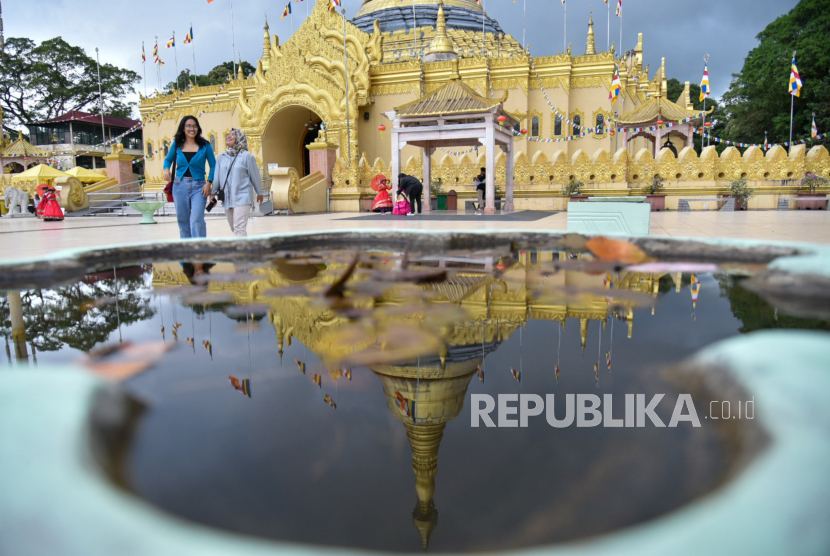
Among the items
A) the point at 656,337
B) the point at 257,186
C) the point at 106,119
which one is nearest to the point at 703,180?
the point at 257,186

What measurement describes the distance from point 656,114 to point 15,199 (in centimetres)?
2033

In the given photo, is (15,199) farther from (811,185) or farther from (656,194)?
(811,185)

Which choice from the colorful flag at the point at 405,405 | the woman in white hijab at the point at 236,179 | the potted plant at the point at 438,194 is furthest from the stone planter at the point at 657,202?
the colorful flag at the point at 405,405

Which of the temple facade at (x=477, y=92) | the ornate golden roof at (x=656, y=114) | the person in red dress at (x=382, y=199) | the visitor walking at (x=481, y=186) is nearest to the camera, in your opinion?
the person in red dress at (x=382, y=199)

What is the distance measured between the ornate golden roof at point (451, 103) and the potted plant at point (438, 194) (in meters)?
2.72

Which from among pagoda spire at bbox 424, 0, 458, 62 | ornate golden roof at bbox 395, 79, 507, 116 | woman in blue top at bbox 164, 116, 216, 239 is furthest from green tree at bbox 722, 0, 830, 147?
woman in blue top at bbox 164, 116, 216, 239

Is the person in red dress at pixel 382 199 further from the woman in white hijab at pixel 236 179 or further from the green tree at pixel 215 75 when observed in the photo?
the green tree at pixel 215 75

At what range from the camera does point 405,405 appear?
1.49 m

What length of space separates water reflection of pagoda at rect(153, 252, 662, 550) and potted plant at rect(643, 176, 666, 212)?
1083 cm

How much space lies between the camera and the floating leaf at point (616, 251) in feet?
10.8

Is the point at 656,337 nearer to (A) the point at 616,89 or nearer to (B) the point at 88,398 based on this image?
(B) the point at 88,398

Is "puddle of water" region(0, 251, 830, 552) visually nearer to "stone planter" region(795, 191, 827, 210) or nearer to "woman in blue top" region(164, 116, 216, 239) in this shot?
"woman in blue top" region(164, 116, 216, 239)

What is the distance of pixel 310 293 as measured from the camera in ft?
8.83

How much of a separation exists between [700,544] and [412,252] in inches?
129
